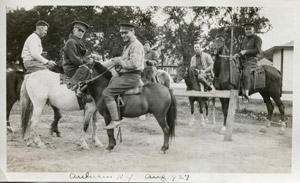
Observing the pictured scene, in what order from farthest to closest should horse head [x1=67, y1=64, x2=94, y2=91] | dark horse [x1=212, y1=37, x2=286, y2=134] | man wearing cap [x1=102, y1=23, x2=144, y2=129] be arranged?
dark horse [x1=212, y1=37, x2=286, y2=134], horse head [x1=67, y1=64, x2=94, y2=91], man wearing cap [x1=102, y1=23, x2=144, y2=129]

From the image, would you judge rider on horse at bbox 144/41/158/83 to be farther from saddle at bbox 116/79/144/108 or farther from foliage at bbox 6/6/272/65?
saddle at bbox 116/79/144/108

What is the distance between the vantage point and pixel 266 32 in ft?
15.1

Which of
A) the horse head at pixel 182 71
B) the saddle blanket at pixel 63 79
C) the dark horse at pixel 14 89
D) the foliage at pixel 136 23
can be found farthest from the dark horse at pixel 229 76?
the dark horse at pixel 14 89

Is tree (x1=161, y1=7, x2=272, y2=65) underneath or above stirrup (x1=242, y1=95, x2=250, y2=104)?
above

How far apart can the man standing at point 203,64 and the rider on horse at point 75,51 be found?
1287 mm

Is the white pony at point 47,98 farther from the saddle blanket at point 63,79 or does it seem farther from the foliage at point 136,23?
the foliage at point 136,23

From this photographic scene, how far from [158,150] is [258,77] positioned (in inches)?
59.3

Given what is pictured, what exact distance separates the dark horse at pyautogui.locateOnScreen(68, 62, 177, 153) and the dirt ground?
0.58ft

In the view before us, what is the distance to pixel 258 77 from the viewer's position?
4723 millimetres

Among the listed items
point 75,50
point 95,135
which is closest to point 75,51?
point 75,50

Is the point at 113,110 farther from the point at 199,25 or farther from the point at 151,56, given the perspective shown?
the point at 199,25

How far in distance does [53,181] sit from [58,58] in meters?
1.42

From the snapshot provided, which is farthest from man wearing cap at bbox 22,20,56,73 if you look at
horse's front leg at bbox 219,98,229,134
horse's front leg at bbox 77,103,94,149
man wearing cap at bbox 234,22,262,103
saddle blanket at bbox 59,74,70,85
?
man wearing cap at bbox 234,22,262,103

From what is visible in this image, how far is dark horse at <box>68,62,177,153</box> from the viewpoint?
4.30 metres
